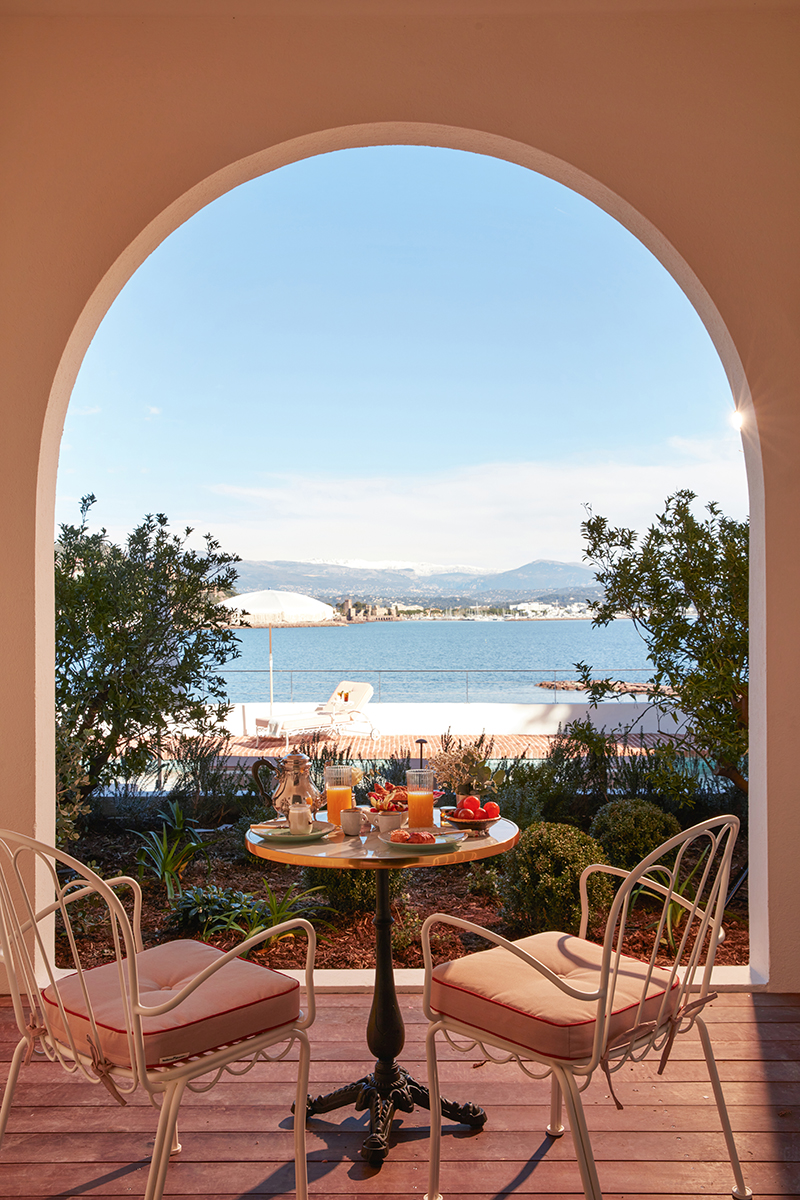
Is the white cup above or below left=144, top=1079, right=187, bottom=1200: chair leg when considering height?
above

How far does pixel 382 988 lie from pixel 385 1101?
0.26 m

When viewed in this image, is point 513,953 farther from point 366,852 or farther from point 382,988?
point 382,988

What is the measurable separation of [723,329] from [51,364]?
2.49 m

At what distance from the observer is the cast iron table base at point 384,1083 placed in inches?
79.0

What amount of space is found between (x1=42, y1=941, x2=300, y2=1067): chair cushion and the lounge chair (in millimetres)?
8852

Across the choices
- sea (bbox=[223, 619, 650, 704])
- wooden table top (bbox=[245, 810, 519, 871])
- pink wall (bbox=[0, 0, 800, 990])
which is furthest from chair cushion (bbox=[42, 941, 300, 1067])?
sea (bbox=[223, 619, 650, 704])

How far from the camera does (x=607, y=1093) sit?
86.5 inches

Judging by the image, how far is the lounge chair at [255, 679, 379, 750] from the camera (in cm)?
1065

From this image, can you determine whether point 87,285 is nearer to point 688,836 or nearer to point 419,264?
point 688,836

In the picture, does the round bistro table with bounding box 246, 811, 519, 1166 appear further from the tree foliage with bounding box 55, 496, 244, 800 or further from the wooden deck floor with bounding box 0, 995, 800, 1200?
the tree foliage with bounding box 55, 496, 244, 800

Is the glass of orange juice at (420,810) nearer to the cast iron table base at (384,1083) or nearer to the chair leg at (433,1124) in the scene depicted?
the cast iron table base at (384,1083)

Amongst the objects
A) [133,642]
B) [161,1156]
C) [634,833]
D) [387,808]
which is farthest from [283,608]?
[161,1156]

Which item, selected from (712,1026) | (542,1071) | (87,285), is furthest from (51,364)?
(712,1026)

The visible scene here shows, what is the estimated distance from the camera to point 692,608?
413 cm
